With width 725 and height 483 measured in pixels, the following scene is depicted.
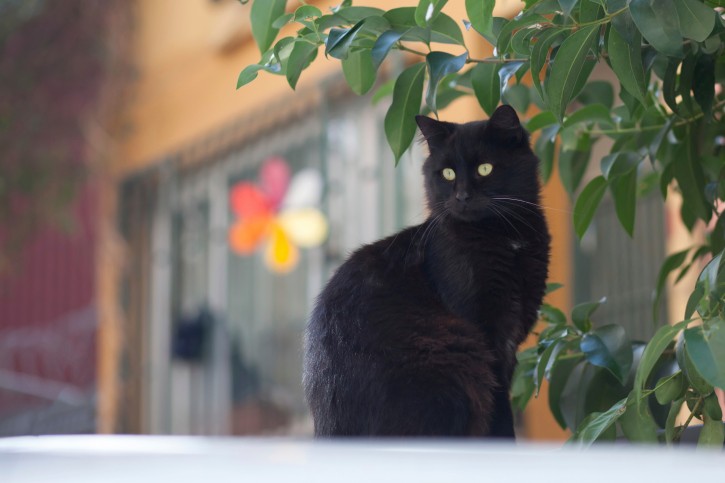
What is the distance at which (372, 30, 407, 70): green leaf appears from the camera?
137 cm

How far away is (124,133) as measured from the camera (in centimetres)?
588

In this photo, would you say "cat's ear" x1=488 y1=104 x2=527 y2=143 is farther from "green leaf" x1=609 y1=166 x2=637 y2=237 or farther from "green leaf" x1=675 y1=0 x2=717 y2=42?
"green leaf" x1=675 y1=0 x2=717 y2=42

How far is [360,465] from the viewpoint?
0.58 meters

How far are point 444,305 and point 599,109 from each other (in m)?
0.45

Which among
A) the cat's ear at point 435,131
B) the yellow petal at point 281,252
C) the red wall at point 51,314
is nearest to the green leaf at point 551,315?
the cat's ear at point 435,131

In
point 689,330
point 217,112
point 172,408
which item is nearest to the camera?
point 689,330

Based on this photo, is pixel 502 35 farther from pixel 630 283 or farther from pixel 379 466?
pixel 630 283

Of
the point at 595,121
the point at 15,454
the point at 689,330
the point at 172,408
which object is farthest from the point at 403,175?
the point at 15,454

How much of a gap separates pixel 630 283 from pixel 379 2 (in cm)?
291

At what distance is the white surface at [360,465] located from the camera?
1.82ft

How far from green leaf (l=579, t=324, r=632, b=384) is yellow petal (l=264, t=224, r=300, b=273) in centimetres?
338

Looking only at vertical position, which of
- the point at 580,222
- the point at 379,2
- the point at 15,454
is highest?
the point at 379,2

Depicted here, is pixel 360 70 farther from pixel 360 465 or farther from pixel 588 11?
pixel 360 465

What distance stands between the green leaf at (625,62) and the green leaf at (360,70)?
388 mm
